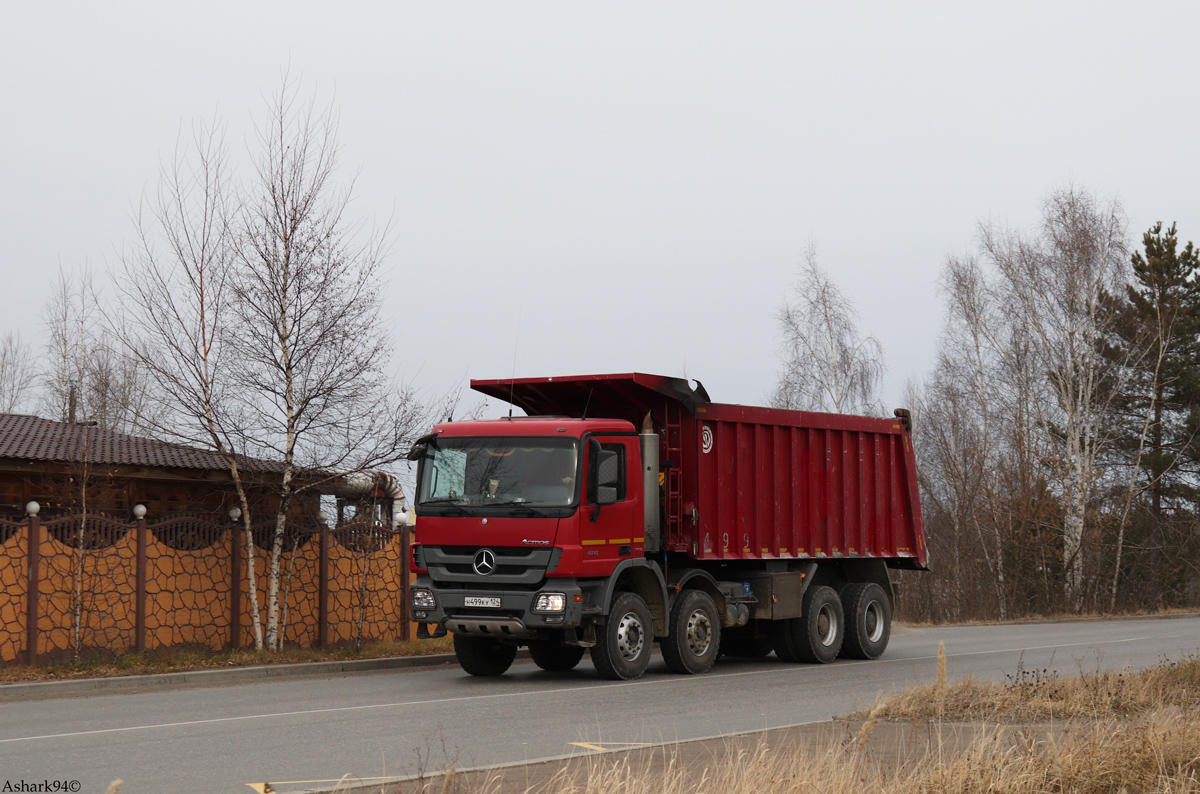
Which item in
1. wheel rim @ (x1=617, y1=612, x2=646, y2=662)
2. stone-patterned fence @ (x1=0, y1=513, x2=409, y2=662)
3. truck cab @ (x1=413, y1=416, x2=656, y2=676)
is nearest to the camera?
truck cab @ (x1=413, y1=416, x2=656, y2=676)

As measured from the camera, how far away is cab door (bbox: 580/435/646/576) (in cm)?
1404

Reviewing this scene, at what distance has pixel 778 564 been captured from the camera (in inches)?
668

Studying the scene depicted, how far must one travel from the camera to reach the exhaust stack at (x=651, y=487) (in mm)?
15180

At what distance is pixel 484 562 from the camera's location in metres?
14.2

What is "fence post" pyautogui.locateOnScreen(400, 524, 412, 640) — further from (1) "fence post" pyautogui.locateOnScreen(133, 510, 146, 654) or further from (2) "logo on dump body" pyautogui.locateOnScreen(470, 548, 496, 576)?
(2) "logo on dump body" pyautogui.locateOnScreen(470, 548, 496, 576)

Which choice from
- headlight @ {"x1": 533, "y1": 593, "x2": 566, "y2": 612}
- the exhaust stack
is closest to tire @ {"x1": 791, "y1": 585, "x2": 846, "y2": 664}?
the exhaust stack

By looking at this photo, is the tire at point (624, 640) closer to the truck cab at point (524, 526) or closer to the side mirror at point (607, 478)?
the truck cab at point (524, 526)

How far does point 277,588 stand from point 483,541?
555cm

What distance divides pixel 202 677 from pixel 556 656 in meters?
4.55

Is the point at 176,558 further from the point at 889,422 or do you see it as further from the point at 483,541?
the point at 889,422

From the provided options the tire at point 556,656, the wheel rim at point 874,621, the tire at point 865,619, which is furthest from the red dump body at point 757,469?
the tire at point 556,656

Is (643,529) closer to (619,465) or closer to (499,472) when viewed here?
(619,465)

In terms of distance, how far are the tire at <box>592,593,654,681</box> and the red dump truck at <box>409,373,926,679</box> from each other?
22mm

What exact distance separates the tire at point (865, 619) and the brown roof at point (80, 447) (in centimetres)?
1108
